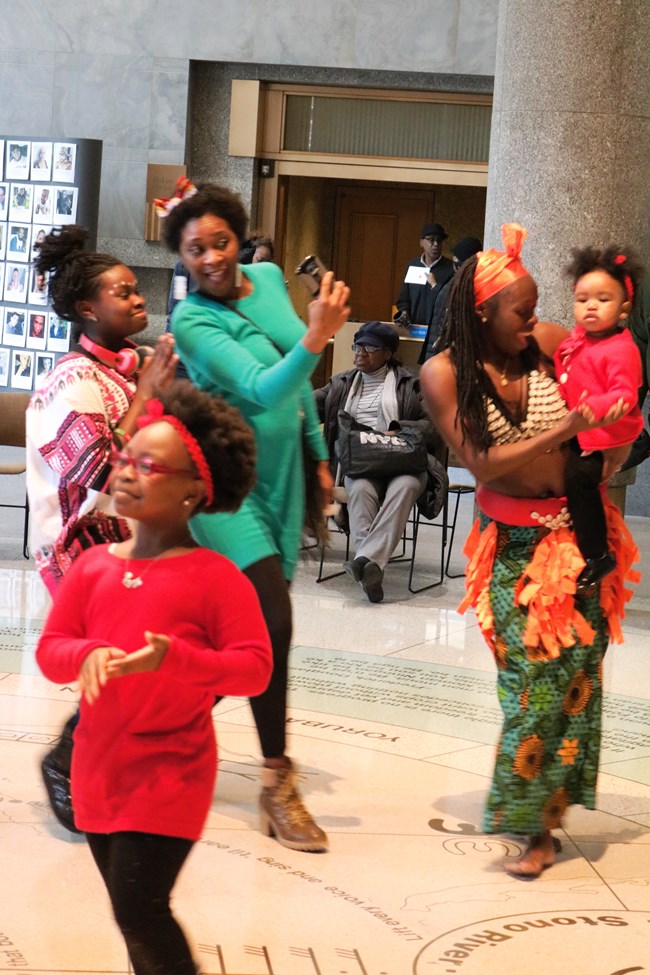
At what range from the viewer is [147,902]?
2.15 m

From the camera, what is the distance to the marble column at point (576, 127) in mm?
6469

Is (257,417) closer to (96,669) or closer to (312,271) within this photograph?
(312,271)

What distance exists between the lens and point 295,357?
128 inches

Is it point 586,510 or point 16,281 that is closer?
point 586,510

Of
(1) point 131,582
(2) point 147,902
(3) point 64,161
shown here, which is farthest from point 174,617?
(3) point 64,161

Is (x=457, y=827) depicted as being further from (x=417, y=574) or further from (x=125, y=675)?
(x=417, y=574)

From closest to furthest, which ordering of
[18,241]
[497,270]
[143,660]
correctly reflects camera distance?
[143,660] → [497,270] → [18,241]

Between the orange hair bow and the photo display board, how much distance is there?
26.4 ft

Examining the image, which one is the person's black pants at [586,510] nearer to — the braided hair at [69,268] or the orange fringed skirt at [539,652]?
the orange fringed skirt at [539,652]

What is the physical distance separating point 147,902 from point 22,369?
9949mm

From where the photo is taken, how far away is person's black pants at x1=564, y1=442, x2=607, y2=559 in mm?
3480

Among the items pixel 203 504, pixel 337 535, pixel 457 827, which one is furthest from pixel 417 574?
pixel 203 504

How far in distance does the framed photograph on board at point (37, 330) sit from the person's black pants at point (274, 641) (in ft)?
27.5

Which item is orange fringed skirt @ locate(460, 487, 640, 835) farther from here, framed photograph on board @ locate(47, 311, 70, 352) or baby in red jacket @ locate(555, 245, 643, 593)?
framed photograph on board @ locate(47, 311, 70, 352)
